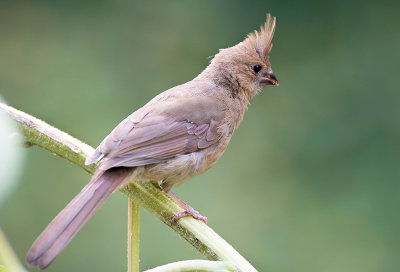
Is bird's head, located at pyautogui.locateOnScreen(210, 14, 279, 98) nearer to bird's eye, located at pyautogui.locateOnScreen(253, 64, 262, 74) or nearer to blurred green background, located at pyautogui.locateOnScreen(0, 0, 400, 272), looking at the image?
bird's eye, located at pyautogui.locateOnScreen(253, 64, 262, 74)

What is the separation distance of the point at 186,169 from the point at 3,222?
2.67m

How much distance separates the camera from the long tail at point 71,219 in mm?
1897

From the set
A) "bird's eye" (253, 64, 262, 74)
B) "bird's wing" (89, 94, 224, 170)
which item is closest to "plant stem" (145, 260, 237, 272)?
"bird's wing" (89, 94, 224, 170)

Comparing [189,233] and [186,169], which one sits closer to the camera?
[189,233]

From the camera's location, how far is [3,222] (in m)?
5.60

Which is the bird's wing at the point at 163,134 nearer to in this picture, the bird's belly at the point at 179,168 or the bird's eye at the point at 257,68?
the bird's belly at the point at 179,168

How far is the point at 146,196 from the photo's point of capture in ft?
9.41

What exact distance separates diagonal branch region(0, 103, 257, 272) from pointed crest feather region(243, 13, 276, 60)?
1737 mm

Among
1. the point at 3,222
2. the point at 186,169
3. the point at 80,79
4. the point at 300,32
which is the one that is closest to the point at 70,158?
the point at 186,169

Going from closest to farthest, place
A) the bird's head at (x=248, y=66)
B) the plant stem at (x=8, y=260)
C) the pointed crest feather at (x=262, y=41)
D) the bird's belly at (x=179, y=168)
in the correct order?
the plant stem at (x=8, y=260) < the bird's belly at (x=179, y=168) < the pointed crest feather at (x=262, y=41) < the bird's head at (x=248, y=66)

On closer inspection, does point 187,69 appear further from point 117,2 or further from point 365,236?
point 365,236

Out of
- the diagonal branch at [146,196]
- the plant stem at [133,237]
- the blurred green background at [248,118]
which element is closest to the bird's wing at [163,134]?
the diagonal branch at [146,196]

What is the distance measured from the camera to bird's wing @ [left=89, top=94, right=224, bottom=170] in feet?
10.3

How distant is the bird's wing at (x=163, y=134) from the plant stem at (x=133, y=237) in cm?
36
